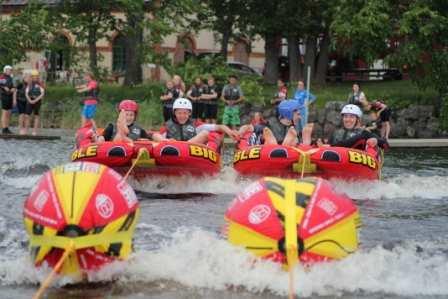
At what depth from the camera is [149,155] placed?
1272cm

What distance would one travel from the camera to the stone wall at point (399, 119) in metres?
26.5

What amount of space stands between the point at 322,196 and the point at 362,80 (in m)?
33.5

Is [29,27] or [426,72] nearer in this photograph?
[426,72]

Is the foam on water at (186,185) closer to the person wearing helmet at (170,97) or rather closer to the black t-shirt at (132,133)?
the black t-shirt at (132,133)

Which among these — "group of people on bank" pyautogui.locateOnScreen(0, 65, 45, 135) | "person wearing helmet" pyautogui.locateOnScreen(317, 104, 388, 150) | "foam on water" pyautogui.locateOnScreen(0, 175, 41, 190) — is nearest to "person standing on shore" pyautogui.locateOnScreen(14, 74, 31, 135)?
"group of people on bank" pyautogui.locateOnScreen(0, 65, 45, 135)

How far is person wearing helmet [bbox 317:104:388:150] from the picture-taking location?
13.5 metres

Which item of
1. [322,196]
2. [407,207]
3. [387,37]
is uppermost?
[387,37]

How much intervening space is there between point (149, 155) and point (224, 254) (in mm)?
5347

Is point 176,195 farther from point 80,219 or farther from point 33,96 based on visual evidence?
point 33,96

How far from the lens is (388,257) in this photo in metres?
8.35

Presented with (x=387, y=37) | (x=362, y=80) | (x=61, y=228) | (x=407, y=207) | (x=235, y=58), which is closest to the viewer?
(x=61, y=228)

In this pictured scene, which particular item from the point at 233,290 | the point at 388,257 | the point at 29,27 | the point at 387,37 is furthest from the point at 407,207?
the point at 29,27

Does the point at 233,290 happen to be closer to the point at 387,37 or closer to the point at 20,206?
the point at 20,206

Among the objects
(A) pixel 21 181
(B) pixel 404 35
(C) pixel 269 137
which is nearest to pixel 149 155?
(C) pixel 269 137
